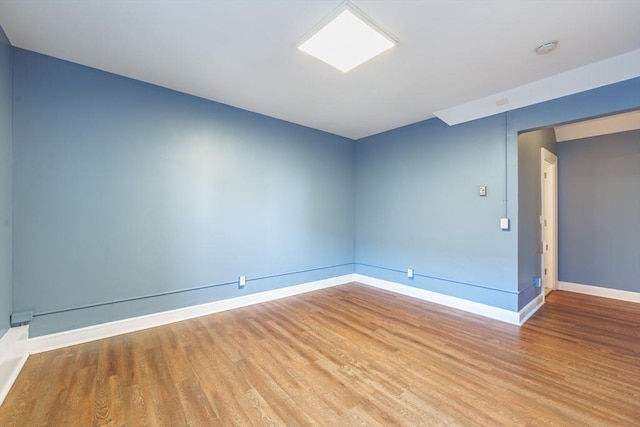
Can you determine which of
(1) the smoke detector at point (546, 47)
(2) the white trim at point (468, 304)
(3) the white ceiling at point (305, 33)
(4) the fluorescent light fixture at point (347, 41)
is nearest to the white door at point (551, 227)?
(2) the white trim at point (468, 304)

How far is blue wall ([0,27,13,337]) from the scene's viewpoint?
79.4 inches

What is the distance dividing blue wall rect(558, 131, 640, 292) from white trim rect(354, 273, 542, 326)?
4.69 feet

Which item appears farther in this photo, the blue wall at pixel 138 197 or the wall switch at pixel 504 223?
the wall switch at pixel 504 223

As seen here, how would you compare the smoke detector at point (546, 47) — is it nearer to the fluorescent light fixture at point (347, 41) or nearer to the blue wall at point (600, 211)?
the fluorescent light fixture at point (347, 41)

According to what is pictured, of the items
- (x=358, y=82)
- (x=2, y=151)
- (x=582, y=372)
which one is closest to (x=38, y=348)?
(x=2, y=151)

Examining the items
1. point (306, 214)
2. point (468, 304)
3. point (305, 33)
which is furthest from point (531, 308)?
point (305, 33)

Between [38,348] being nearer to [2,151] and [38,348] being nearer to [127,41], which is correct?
[2,151]

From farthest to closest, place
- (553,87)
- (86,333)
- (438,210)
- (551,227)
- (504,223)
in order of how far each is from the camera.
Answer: (551,227), (438,210), (504,223), (553,87), (86,333)

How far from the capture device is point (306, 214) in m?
4.25

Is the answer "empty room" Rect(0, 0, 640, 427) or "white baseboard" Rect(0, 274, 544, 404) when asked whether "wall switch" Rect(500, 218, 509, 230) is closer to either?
"empty room" Rect(0, 0, 640, 427)

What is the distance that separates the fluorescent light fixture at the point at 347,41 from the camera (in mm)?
1883

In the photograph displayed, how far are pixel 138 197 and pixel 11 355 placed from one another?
5.01 ft

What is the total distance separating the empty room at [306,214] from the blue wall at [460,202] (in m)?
0.03

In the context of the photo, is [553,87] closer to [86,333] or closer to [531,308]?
[531,308]
